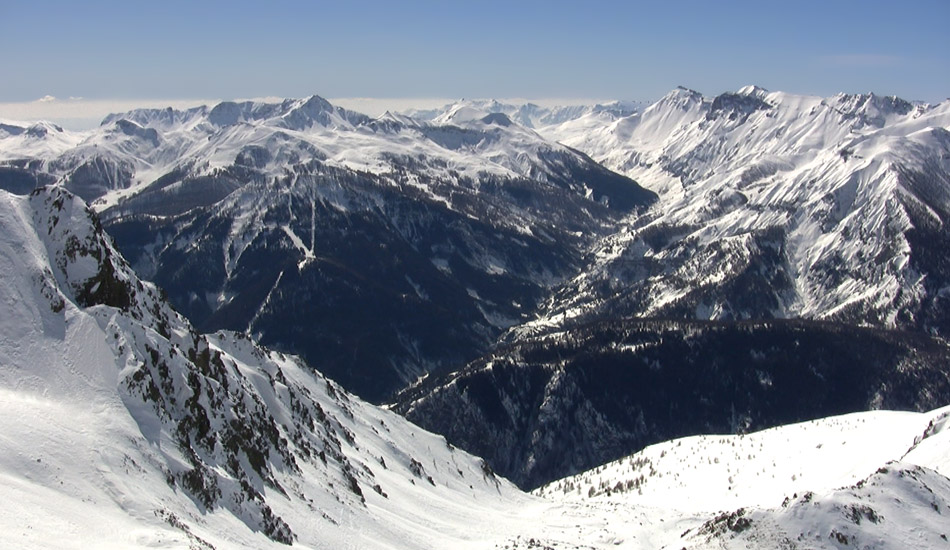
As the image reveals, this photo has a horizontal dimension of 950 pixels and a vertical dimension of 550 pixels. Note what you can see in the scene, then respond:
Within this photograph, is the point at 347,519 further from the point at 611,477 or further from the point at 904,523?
the point at 611,477

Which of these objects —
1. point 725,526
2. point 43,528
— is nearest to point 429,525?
point 725,526

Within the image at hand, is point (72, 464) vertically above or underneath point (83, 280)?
underneath

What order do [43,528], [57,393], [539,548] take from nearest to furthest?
1. [43,528]
2. [57,393]
3. [539,548]

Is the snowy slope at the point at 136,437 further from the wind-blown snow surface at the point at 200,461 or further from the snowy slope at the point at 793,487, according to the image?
the snowy slope at the point at 793,487

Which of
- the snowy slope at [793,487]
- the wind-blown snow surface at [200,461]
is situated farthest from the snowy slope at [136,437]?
the snowy slope at [793,487]

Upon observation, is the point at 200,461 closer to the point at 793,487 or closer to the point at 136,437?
the point at 136,437

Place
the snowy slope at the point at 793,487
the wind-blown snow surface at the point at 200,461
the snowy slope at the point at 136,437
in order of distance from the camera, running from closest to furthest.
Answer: the snowy slope at the point at 136,437 < the wind-blown snow surface at the point at 200,461 < the snowy slope at the point at 793,487

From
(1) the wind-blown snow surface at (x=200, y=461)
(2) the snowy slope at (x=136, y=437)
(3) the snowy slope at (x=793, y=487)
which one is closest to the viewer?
(2) the snowy slope at (x=136, y=437)

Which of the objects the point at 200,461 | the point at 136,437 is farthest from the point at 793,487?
the point at 136,437
